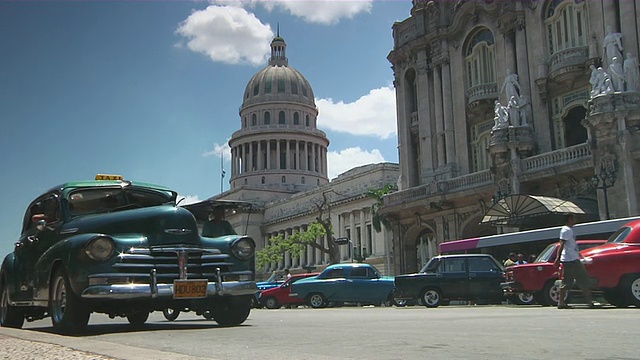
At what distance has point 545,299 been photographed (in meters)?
17.5

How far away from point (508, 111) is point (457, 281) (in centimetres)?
1521

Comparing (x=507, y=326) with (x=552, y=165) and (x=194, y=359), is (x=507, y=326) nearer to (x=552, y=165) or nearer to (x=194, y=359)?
(x=194, y=359)

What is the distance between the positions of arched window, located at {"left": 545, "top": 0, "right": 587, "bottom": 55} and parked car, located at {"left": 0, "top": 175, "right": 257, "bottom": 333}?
85.1ft

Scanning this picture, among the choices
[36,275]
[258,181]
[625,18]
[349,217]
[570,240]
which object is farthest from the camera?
[258,181]

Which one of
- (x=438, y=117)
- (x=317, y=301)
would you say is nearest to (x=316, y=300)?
(x=317, y=301)

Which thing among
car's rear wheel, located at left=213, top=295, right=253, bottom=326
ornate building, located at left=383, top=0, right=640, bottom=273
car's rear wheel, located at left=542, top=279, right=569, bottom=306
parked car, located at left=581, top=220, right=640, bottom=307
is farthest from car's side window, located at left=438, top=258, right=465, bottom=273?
car's rear wheel, located at left=213, top=295, right=253, bottom=326

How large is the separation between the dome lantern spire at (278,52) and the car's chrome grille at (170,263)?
115m

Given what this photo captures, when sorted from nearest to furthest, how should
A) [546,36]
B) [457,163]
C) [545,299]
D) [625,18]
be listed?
[545,299], [625,18], [546,36], [457,163]

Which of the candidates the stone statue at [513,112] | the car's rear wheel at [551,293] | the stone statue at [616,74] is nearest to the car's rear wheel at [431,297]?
the car's rear wheel at [551,293]

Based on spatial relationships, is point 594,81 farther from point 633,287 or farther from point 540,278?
point 633,287

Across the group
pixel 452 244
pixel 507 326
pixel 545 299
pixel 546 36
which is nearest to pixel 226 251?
pixel 507 326

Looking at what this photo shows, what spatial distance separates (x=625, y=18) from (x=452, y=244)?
1178 centimetres

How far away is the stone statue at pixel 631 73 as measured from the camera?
2919 centimetres

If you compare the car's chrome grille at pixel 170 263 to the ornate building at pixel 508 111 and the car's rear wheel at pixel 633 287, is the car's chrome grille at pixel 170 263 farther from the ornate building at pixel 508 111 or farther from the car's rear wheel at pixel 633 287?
the ornate building at pixel 508 111
